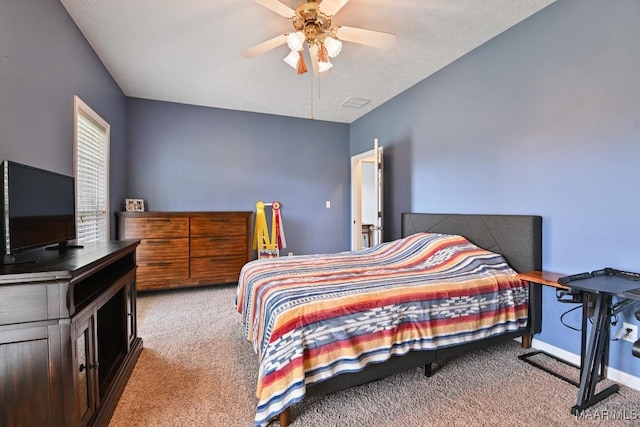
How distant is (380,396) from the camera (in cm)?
175

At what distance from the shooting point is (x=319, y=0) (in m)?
2.05

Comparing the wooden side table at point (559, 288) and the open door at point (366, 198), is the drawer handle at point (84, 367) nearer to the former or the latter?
the wooden side table at point (559, 288)

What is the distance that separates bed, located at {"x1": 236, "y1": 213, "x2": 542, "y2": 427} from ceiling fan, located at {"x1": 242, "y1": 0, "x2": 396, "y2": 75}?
160 centimetres

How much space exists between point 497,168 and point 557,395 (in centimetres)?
172

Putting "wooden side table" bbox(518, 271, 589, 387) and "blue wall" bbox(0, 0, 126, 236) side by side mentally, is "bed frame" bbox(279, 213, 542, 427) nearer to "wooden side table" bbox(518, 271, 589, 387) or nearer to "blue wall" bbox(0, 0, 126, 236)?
"wooden side table" bbox(518, 271, 589, 387)

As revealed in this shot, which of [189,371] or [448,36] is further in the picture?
[448,36]

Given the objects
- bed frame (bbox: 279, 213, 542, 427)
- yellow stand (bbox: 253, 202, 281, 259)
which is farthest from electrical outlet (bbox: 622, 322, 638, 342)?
yellow stand (bbox: 253, 202, 281, 259)

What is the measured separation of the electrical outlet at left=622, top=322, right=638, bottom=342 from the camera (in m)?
1.80

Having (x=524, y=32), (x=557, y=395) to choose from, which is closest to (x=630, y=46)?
(x=524, y=32)

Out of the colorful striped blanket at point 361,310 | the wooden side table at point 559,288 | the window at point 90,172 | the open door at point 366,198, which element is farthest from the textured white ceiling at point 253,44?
the wooden side table at point 559,288

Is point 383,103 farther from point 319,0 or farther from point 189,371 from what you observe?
point 189,371

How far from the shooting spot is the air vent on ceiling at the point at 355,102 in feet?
13.3

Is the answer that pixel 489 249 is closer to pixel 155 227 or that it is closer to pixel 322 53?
pixel 322 53

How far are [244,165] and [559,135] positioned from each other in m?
3.76
